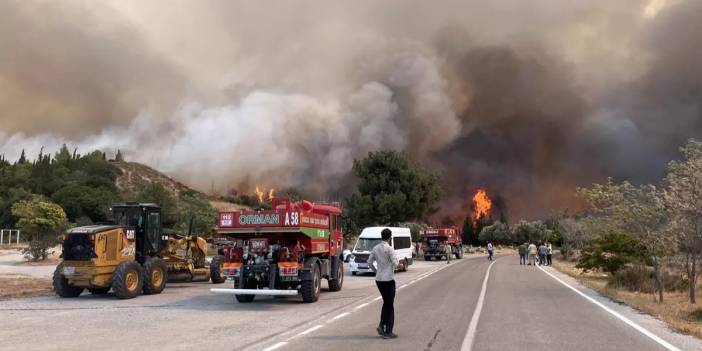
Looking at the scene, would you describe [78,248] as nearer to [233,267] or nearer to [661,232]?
[233,267]

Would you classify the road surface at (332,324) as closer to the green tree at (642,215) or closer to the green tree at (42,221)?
the green tree at (642,215)

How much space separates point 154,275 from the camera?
1895cm

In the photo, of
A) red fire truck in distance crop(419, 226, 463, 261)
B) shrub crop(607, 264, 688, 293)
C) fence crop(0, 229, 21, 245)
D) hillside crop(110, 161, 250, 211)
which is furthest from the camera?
hillside crop(110, 161, 250, 211)

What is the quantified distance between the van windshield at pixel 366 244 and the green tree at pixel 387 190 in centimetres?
2511

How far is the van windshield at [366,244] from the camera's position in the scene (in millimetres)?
32125

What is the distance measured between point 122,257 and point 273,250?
18.4ft

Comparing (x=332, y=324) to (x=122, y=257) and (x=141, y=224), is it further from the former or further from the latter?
(x=141, y=224)

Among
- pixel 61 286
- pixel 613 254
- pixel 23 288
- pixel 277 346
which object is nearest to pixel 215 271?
pixel 61 286

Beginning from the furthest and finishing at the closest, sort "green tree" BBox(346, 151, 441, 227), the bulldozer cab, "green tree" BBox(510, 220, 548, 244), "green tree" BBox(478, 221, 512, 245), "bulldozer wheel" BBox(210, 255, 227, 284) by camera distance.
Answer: "green tree" BBox(478, 221, 512, 245)
"green tree" BBox(510, 220, 548, 244)
"green tree" BBox(346, 151, 441, 227)
"bulldozer wheel" BBox(210, 255, 227, 284)
the bulldozer cab

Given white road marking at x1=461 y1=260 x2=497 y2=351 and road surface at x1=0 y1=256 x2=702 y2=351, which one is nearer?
white road marking at x1=461 y1=260 x2=497 y2=351

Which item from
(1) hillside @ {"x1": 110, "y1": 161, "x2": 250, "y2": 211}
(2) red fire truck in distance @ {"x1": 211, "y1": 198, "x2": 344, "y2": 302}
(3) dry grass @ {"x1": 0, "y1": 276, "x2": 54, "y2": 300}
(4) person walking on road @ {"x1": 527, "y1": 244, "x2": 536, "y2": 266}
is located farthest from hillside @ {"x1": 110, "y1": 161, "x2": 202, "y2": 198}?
(2) red fire truck in distance @ {"x1": 211, "y1": 198, "x2": 344, "y2": 302}

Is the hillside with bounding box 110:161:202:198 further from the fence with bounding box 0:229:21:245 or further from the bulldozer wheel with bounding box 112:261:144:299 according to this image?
the bulldozer wheel with bounding box 112:261:144:299

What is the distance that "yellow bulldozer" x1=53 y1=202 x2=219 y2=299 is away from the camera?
17.2 meters

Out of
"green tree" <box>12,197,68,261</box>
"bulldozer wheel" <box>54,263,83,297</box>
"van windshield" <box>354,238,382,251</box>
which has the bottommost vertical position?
"bulldozer wheel" <box>54,263,83,297</box>
